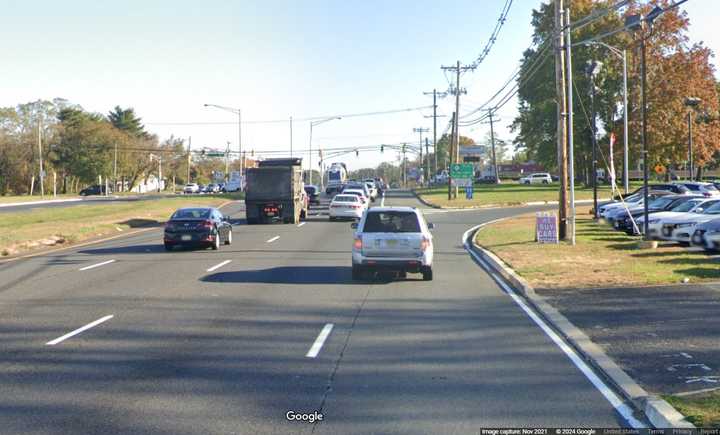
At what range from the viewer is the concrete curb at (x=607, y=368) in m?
6.85

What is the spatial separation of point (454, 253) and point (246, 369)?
15.7m

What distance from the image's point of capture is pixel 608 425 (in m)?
6.90

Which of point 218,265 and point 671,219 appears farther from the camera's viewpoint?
point 671,219

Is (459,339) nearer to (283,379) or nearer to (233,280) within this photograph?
(283,379)

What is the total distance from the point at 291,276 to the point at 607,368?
10220 mm

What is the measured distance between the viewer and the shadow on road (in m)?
17.3

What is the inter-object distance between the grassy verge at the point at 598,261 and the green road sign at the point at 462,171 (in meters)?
31.0

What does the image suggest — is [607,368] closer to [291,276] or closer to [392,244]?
[392,244]

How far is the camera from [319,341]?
1076 cm

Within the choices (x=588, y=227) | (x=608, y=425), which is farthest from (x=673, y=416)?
(x=588, y=227)

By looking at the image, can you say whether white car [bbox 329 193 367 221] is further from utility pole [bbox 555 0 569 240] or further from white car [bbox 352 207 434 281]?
white car [bbox 352 207 434 281]

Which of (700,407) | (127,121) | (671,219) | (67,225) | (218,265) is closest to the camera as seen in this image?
(700,407)

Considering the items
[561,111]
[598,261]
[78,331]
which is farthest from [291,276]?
[561,111]

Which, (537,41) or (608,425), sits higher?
(537,41)
